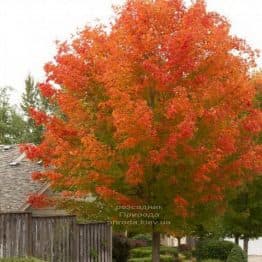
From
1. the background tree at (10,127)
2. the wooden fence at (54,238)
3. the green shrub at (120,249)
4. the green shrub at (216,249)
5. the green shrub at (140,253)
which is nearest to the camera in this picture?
the wooden fence at (54,238)

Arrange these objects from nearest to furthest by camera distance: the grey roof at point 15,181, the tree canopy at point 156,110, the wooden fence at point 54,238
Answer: the tree canopy at point 156,110
the wooden fence at point 54,238
the grey roof at point 15,181

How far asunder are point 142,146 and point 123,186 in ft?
5.28

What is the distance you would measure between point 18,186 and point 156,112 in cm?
1048

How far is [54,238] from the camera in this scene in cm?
1894

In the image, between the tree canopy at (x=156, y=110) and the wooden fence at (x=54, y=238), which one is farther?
the wooden fence at (x=54, y=238)

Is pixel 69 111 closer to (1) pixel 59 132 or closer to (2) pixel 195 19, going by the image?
(1) pixel 59 132

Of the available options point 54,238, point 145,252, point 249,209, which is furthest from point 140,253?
point 54,238

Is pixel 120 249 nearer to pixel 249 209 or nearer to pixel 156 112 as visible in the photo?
pixel 249 209

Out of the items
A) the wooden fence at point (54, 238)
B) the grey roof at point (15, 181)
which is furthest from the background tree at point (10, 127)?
the wooden fence at point (54, 238)

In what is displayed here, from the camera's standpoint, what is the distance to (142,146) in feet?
51.5

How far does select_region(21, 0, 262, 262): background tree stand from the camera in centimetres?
1564

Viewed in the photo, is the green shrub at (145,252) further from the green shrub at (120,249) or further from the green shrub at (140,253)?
the green shrub at (120,249)

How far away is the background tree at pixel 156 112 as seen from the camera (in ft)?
51.3

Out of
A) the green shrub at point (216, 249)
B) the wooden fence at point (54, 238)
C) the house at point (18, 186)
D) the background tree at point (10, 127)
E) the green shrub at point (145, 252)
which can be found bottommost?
the green shrub at point (145, 252)
